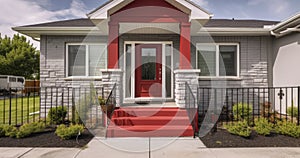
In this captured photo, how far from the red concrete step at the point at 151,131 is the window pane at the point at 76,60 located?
3.44m

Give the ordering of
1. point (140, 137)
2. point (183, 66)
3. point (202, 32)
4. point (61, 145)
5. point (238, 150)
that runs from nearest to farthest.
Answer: point (238, 150) < point (61, 145) < point (140, 137) < point (183, 66) < point (202, 32)

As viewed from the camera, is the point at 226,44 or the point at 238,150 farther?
the point at 226,44

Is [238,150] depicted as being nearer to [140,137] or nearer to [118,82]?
[140,137]

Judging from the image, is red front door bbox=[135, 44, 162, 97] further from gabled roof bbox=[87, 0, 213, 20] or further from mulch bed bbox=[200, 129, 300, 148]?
mulch bed bbox=[200, 129, 300, 148]

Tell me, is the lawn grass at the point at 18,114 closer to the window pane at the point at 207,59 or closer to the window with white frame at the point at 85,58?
the window with white frame at the point at 85,58

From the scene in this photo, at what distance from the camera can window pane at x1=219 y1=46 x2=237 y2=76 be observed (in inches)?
318

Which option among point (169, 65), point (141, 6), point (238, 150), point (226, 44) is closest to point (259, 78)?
point (226, 44)

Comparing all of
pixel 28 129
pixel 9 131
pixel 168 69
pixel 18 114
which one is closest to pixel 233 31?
pixel 168 69

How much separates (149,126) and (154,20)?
2.94 metres

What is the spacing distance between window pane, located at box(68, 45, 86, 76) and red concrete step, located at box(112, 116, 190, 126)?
126 inches

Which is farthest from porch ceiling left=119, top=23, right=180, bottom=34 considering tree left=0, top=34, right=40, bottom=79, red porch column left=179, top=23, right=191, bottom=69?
tree left=0, top=34, right=40, bottom=79

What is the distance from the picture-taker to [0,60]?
87.9 feet

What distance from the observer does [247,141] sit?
4875mm

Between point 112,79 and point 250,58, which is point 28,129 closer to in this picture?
point 112,79
